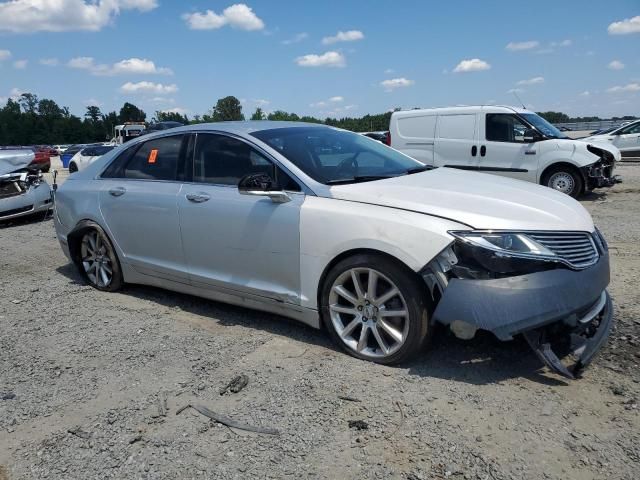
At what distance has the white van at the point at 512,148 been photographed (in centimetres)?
1039

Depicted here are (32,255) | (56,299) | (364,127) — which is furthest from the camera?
(364,127)

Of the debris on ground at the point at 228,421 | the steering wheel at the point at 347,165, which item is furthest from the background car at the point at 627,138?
the debris on ground at the point at 228,421

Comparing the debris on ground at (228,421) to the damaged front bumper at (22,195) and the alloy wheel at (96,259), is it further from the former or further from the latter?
the damaged front bumper at (22,195)

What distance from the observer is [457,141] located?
11.3 metres

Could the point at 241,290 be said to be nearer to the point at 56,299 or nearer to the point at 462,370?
the point at 462,370

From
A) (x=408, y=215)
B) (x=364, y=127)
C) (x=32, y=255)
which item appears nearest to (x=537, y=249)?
(x=408, y=215)

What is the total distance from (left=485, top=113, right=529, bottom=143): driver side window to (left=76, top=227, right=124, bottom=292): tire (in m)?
8.23

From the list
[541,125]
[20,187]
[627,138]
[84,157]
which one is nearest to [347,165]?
[541,125]

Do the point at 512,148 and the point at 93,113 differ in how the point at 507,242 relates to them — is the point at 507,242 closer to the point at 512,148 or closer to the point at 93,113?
the point at 512,148

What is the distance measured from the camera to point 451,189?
12.0 feet

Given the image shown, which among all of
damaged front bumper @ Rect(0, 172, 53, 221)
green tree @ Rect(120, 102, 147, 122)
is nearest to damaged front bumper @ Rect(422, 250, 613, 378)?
damaged front bumper @ Rect(0, 172, 53, 221)

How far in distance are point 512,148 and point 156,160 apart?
803cm

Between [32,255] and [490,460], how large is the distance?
22.0ft

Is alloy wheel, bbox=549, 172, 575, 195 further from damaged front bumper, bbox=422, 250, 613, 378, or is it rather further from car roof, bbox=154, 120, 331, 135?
damaged front bumper, bbox=422, 250, 613, 378
